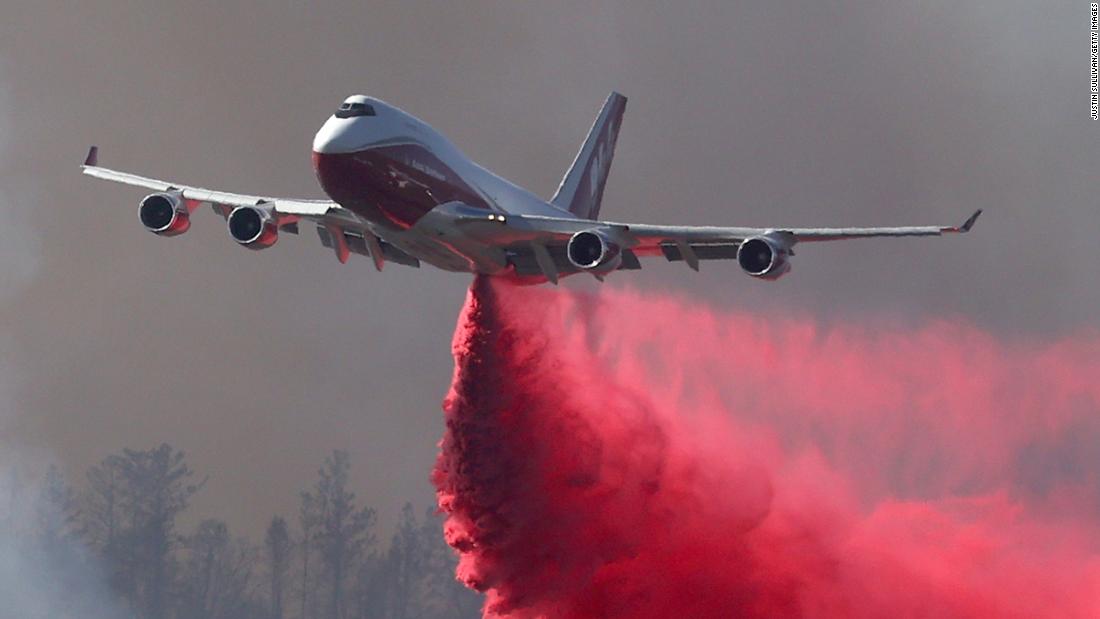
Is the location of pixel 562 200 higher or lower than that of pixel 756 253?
higher

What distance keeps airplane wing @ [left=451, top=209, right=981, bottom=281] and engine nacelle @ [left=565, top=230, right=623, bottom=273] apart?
60mm

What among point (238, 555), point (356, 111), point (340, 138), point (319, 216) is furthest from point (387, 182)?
point (238, 555)

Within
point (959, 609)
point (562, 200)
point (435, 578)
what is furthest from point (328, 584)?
point (959, 609)

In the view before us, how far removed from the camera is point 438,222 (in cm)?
5522

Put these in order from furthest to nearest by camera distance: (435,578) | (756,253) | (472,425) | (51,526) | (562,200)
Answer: (435,578) < (51,526) < (562,200) < (472,425) < (756,253)

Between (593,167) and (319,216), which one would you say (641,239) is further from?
(593,167)

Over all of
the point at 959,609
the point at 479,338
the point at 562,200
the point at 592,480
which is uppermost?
the point at 562,200

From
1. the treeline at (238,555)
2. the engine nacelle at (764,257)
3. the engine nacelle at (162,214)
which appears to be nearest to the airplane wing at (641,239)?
the engine nacelle at (764,257)

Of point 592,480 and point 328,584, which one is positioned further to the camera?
point 328,584

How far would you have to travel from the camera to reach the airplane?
177ft

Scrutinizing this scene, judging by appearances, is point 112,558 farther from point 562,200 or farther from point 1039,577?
point 1039,577

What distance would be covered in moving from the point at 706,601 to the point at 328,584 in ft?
119

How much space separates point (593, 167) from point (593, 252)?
14.5 meters

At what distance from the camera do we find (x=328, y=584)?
302ft
